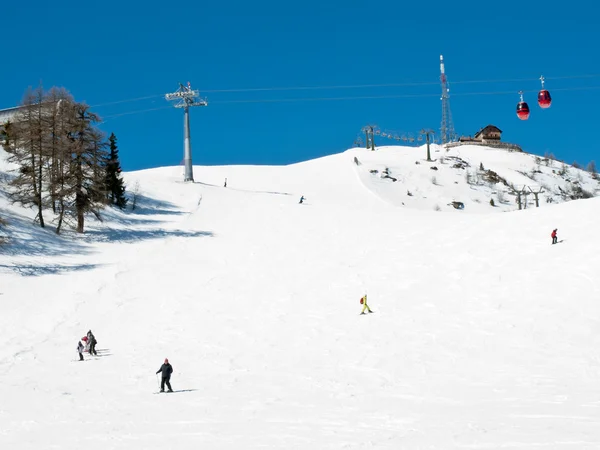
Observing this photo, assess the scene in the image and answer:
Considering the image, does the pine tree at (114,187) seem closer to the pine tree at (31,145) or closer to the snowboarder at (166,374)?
the pine tree at (31,145)

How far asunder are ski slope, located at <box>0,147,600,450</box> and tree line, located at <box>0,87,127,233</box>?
215cm

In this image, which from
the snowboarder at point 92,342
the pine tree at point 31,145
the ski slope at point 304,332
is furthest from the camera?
the pine tree at point 31,145

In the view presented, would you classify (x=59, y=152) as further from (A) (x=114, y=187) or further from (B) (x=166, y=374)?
(B) (x=166, y=374)

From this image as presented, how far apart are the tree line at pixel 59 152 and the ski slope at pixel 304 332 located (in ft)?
7.06

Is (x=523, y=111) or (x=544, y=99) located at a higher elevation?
(x=544, y=99)

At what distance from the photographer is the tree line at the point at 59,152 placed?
40938 mm

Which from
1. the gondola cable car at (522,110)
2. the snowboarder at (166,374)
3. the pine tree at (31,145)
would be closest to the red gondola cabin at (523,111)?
the gondola cable car at (522,110)

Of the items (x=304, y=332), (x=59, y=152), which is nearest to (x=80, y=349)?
(x=304, y=332)

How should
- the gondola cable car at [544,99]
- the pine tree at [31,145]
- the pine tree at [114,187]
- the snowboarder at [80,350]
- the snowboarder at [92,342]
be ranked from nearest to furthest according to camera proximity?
the snowboarder at [80,350]
the snowboarder at [92,342]
the gondola cable car at [544,99]
the pine tree at [31,145]
the pine tree at [114,187]

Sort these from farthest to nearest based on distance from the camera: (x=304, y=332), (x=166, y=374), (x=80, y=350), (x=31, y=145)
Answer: (x=31, y=145), (x=304, y=332), (x=80, y=350), (x=166, y=374)

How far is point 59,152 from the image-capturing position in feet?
134

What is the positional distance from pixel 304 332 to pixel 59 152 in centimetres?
2376

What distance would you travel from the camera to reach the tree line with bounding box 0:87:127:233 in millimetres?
40938

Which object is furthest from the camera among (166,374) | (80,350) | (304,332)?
(304,332)
